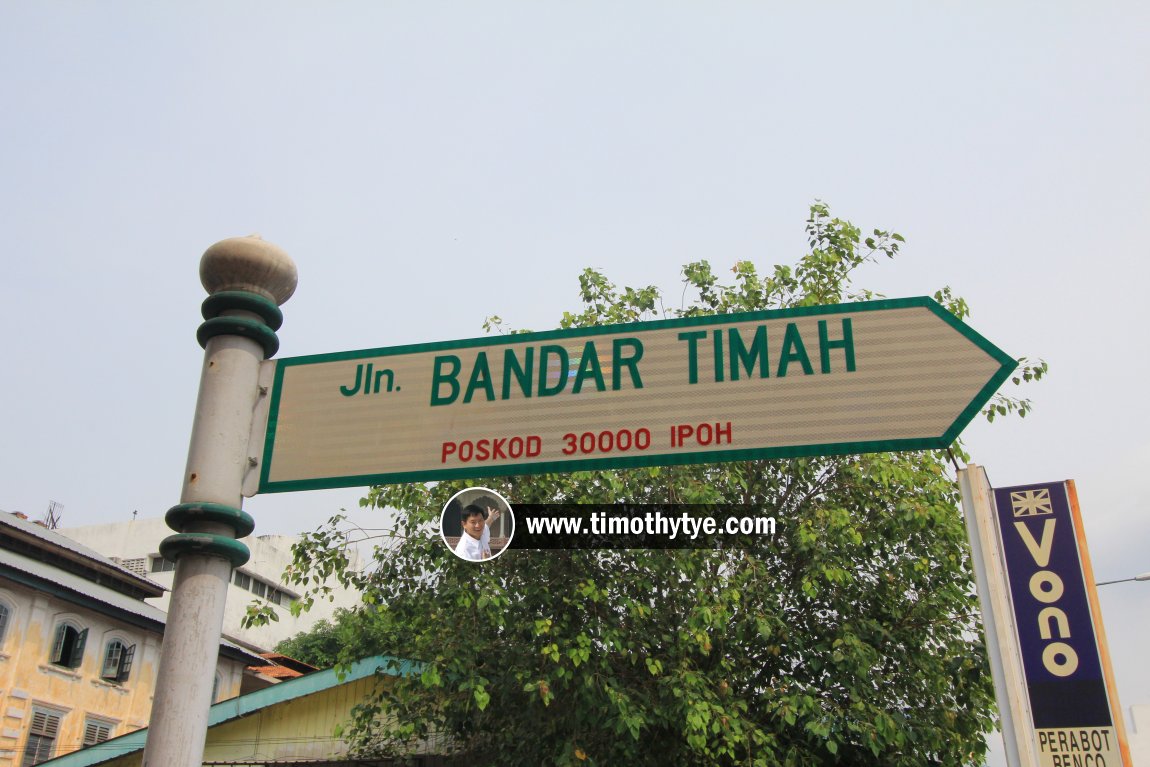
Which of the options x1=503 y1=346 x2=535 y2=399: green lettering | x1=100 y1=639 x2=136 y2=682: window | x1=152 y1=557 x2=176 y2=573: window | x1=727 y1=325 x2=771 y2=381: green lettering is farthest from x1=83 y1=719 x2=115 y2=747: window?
x1=727 y1=325 x2=771 y2=381: green lettering

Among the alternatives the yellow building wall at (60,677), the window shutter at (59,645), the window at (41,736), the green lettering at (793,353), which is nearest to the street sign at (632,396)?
the green lettering at (793,353)

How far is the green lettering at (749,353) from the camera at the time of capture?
2.86m

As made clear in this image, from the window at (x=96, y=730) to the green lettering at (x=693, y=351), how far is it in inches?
922

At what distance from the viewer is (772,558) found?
10.9 m

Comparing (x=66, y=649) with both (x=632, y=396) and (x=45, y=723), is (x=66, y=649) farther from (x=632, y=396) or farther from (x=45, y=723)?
(x=632, y=396)

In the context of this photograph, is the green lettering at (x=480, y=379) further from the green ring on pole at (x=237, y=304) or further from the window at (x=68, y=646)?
the window at (x=68, y=646)

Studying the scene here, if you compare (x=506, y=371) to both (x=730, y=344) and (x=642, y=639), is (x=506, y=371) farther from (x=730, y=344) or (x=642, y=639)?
(x=642, y=639)

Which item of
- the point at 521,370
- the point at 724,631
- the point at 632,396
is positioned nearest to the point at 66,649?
the point at 724,631

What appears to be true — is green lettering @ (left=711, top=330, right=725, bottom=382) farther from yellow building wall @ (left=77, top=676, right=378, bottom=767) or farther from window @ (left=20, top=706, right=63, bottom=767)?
window @ (left=20, top=706, right=63, bottom=767)

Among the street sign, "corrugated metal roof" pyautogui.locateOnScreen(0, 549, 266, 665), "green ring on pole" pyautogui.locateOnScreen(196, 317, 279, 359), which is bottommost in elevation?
the street sign

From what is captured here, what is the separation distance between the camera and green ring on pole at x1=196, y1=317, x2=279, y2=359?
3113 millimetres

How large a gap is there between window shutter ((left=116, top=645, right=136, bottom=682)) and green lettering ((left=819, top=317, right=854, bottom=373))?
24.0 m

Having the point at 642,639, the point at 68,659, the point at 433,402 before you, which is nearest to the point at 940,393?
the point at 433,402

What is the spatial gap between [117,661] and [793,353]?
943 inches
